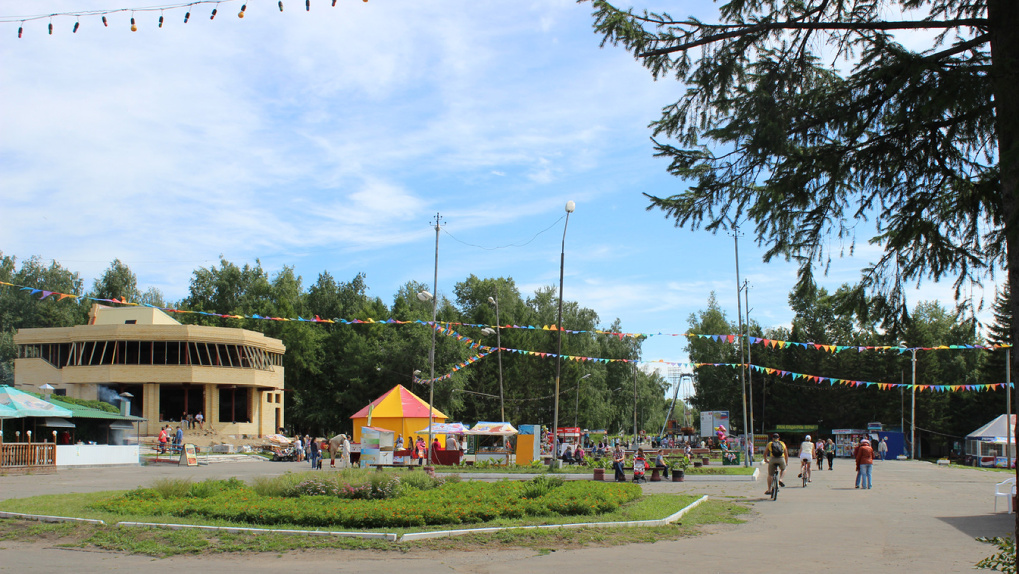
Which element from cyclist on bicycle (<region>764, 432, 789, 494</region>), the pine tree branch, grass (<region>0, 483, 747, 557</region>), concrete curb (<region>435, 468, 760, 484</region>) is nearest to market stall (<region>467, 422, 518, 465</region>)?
concrete curb (<region>435, 468, 760, 484</region>)

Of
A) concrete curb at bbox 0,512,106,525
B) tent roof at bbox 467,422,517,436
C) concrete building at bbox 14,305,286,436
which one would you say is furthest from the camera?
concrete building at bbox 14,305,286,436

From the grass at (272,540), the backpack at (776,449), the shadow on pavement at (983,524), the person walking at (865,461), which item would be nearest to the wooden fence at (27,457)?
the grass at (272,540)

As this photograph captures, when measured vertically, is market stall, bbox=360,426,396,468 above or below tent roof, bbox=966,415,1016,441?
above

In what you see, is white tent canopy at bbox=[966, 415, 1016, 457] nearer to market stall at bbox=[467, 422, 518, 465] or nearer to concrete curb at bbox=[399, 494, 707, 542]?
market stall at bbox=[467, 422, 518, 465]

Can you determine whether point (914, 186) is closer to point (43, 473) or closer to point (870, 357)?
point (43, 473)

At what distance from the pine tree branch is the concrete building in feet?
186

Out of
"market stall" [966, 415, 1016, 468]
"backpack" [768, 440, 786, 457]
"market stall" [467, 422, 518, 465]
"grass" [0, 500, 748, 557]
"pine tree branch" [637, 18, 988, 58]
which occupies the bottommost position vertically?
"market stall" [966, 415, 1016, 468]

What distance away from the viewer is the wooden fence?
27922 mm

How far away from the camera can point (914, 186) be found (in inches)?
275

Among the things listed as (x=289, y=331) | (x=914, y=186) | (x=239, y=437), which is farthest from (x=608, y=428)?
(x=914, y=186)

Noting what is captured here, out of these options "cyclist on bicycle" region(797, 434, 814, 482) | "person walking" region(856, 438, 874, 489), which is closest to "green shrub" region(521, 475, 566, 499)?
"cyclist on bicycle" region(797, 434, 814, 482)

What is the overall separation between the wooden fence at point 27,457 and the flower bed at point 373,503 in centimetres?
1654

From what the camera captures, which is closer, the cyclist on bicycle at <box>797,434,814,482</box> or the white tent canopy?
the cyclist on bicycle at <box>797,434,814,482</box>

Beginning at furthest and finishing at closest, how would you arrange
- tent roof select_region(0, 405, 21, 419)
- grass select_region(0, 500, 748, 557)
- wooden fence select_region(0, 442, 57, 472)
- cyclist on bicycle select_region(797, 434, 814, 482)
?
tent roof select_region(0, 405, 21, 419) < wooden fence select_region(0, 442, 57, 472) < cyclist on bicycle select_region(797, 434, 814, 482) < grass select_region(0, 500, 748, 557)
